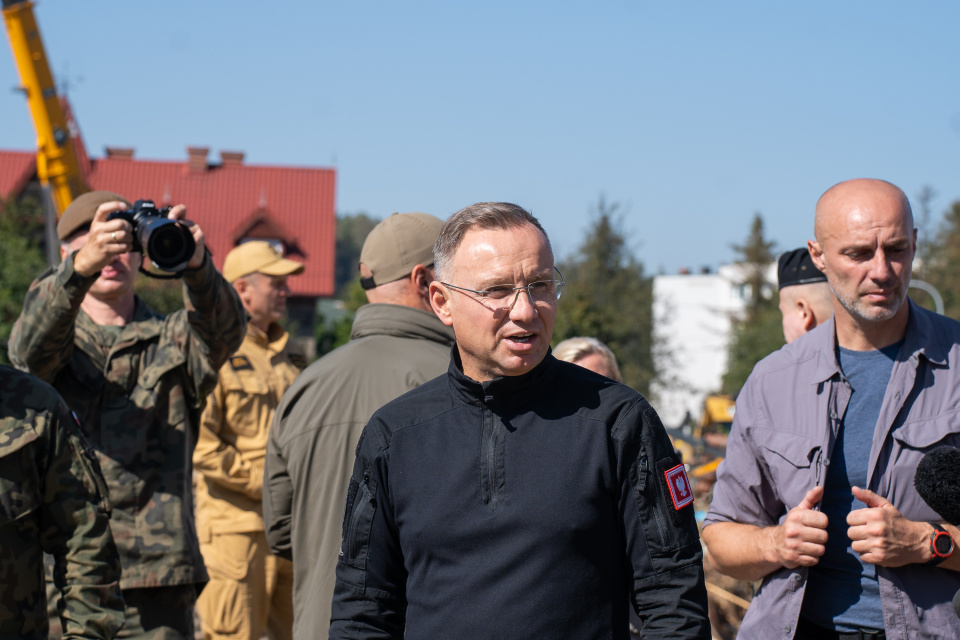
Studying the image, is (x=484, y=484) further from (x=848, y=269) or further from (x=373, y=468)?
(x=848, y=269)

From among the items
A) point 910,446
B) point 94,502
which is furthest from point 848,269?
point 94,502

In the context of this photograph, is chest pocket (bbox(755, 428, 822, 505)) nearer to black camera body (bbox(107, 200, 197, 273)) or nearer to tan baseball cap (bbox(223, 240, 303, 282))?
black camera body (bbox(107, 200, 197, 273))

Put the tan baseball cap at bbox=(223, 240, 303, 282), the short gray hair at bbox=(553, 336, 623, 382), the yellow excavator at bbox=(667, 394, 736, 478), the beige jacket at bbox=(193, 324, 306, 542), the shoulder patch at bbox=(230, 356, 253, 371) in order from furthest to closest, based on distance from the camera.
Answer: the yellow excavator at bbox=(667, 394, 736, 478) → the tan baseball cap at bbox=(223, 240, 303, 282) → the shoulder patch at bbox=(230, 356, 253, 371) → the beige jacket at bbox=(193, 324, 306, 542) → the short gray hair at bbox=(553, 336, 623, 382)

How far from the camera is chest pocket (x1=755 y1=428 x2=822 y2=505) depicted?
294cm

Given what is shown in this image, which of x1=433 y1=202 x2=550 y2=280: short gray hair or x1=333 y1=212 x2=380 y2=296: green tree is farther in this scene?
x1=333 y1=212 x2=380 y2=296: green tree

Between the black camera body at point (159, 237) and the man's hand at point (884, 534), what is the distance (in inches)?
92.2

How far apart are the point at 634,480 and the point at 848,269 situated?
1.19m

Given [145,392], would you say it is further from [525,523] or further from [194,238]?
[525,523]

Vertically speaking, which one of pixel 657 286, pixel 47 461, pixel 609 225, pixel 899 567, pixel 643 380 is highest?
pixel 47 461

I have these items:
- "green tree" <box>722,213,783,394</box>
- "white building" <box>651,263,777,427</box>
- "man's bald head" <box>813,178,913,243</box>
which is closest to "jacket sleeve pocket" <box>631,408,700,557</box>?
"man's bald head" <box>813,178,913,243</box>

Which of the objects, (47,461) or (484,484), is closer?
(484,484)

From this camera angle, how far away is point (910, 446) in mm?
2811

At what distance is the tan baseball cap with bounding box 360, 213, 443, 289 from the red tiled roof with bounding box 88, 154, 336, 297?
31.4 metres

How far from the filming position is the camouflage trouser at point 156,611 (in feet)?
11.9
